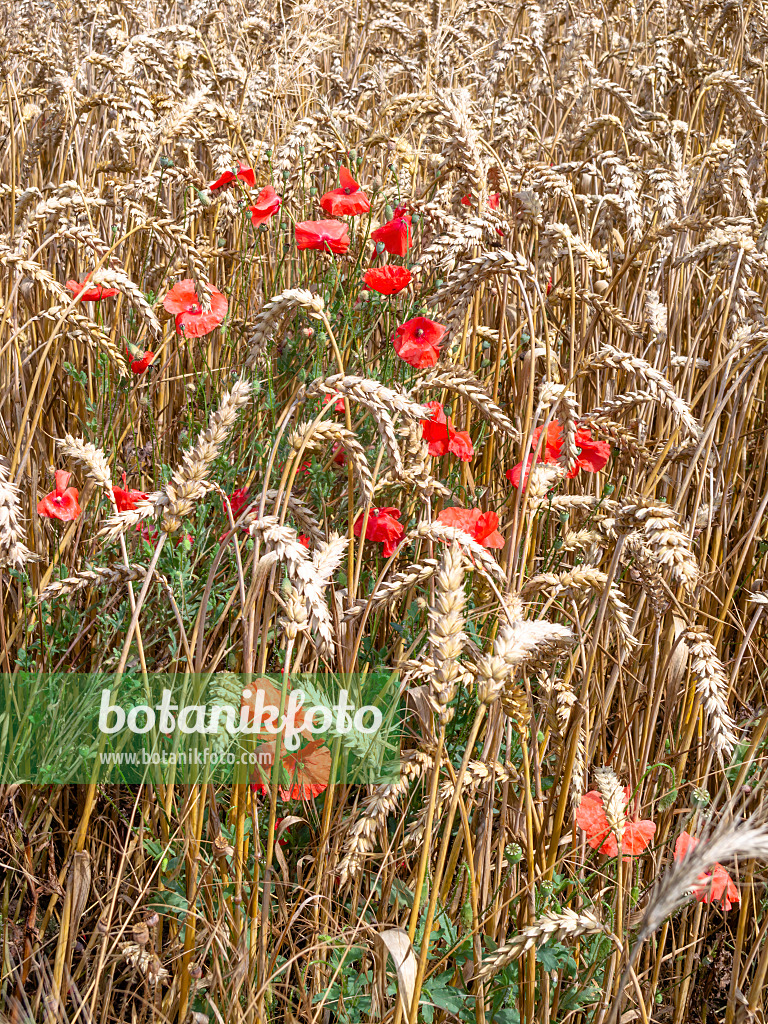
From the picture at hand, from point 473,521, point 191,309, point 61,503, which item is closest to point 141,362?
point 191,309

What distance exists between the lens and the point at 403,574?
3.27ft

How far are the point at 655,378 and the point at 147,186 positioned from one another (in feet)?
3.30

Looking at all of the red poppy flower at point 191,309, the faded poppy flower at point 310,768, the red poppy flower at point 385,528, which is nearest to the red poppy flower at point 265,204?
the red poppy flower at point 191,309

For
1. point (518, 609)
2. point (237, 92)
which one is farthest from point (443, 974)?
point (237, 92)

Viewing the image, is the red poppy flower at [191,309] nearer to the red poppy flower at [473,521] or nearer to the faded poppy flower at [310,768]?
the red poppy flower at [473,521]

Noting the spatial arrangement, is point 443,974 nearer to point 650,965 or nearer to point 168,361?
point 650,965

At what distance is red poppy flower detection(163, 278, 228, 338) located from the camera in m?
1.50

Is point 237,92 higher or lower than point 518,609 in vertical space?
higher

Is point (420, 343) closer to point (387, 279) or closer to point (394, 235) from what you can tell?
point (387, 279)

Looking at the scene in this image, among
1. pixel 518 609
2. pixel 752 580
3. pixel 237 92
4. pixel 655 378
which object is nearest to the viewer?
pixel 518 609

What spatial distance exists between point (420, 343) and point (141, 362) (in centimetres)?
47

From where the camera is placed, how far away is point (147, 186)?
1.67m

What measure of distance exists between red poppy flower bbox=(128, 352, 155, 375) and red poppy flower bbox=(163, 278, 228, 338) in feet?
0.23

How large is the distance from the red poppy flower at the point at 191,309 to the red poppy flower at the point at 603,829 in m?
0.93
